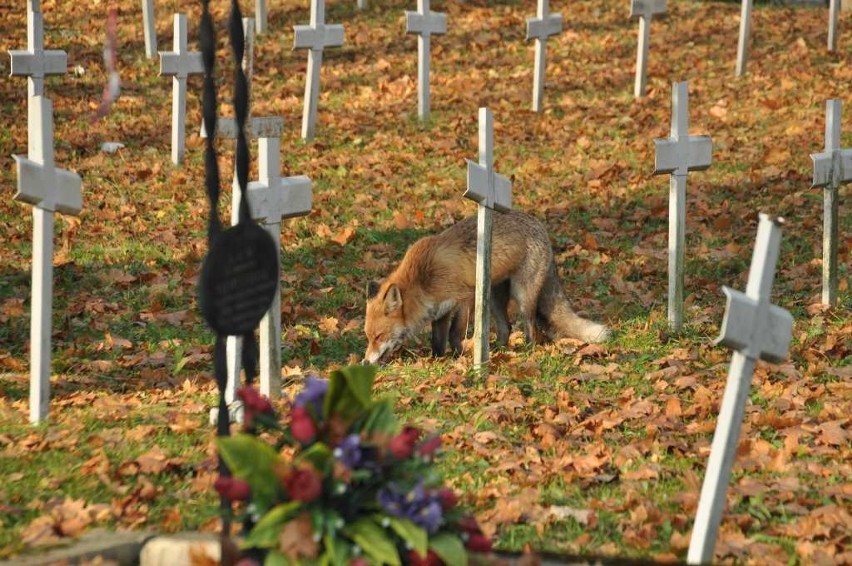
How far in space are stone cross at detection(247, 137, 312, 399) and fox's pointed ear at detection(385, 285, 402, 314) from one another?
1915 mm

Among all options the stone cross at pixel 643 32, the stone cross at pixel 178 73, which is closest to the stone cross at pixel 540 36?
the stone cross at pixel 643 32

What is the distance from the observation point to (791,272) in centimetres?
1224

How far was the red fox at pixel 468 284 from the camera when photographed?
10656 millimetres

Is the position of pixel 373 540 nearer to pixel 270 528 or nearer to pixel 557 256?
pixel 270 528

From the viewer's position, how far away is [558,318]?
10.8 metres

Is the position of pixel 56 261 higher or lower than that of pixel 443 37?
lower

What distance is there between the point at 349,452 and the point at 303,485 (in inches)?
8.7

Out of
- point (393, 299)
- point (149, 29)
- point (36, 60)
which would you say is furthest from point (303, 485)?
point (149, 29)

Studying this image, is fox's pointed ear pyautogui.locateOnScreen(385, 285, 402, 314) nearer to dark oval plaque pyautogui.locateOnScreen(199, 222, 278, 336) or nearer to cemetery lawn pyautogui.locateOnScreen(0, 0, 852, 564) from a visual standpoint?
cemetery lawn pyautogui.locateOnScreen(0, 0, 852, 564)

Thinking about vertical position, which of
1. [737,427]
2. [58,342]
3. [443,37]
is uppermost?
[443,37]

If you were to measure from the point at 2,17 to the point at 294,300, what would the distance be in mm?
10931

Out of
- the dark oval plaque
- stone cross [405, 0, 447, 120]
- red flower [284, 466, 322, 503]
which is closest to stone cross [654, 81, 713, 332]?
the dark oval plaque

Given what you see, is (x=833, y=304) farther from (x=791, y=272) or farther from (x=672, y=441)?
(x=672, y=441)

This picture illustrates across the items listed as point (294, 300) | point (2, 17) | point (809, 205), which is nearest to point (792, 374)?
point (294, 300)
